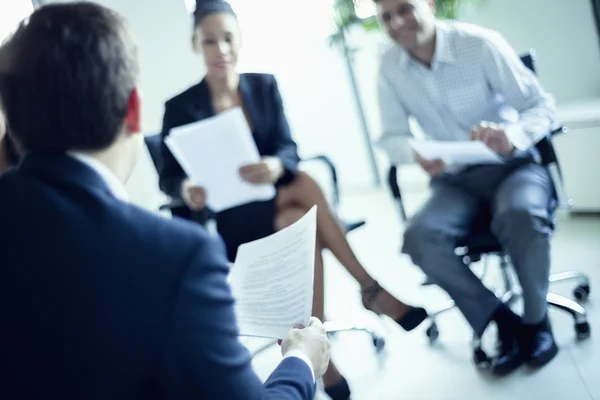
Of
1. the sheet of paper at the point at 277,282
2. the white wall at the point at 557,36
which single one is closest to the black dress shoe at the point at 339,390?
the sheet of paper at the point at 277,282

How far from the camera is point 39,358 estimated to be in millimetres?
782

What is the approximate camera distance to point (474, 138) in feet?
6.70

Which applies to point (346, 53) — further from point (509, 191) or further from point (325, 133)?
point (509, 191)

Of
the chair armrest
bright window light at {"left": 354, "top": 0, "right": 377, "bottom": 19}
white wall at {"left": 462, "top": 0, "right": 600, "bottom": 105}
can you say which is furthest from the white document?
bright window light at {"left": 354, "top": 0, "right": 377, "bottom": 19}

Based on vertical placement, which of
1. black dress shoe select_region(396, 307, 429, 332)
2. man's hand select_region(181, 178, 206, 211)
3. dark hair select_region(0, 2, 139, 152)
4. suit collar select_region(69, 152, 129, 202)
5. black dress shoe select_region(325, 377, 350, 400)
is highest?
dark hair select_region(0, 2, 139, 152)

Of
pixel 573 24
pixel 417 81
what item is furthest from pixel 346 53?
pixel 417 81

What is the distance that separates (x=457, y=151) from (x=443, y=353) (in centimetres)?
74

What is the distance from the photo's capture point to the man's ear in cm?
87

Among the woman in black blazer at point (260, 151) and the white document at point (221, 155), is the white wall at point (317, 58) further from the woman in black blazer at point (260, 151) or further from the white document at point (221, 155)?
the white document at point (221, 155)

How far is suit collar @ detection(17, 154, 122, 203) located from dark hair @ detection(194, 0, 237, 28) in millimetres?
1643

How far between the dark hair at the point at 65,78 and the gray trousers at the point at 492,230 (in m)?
1.42

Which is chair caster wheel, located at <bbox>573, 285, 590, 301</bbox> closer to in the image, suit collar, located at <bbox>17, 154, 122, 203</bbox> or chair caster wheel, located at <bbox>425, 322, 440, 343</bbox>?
chair caster wheel, located at <bbox>425, 322, 440, 343</bbox>

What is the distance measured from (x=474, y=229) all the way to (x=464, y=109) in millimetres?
439

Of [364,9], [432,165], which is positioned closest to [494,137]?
[432,165]
